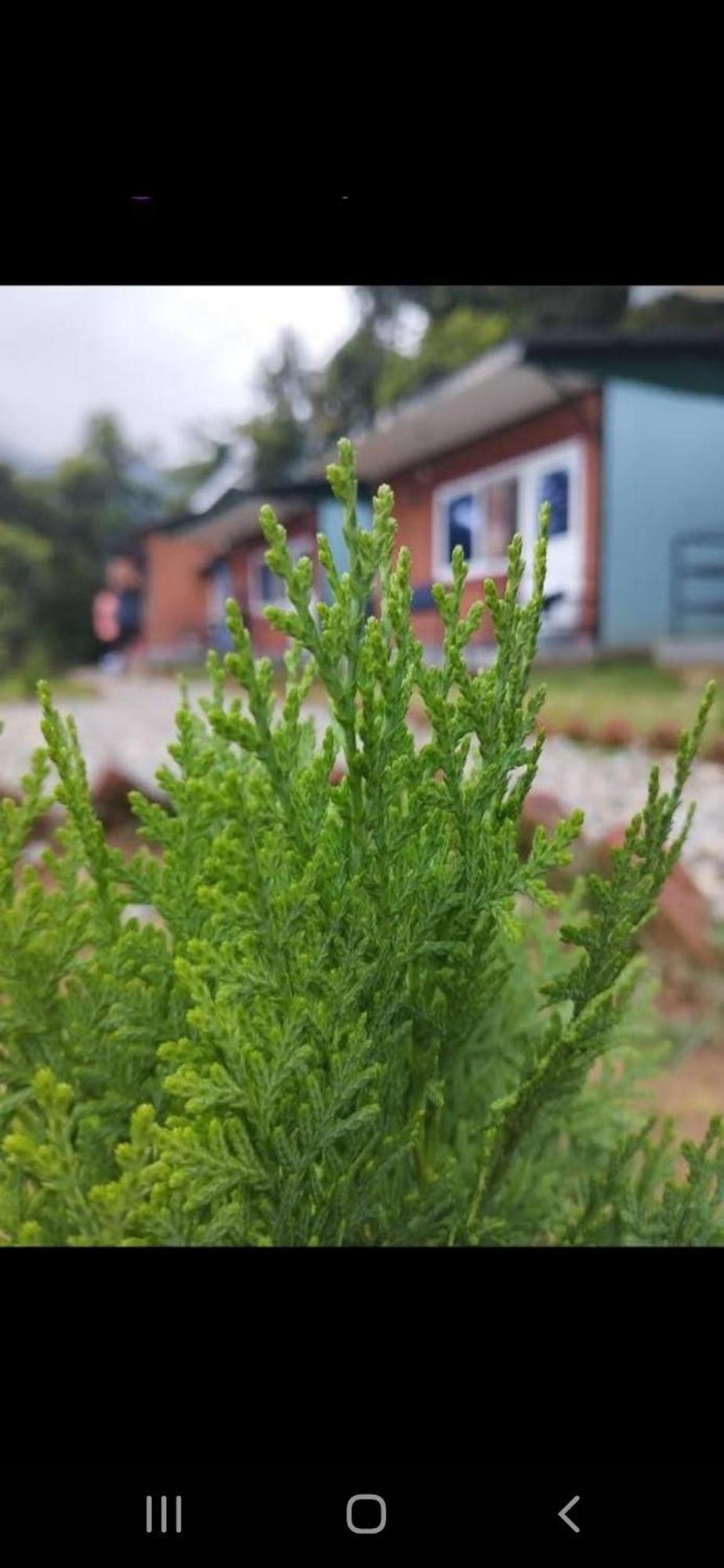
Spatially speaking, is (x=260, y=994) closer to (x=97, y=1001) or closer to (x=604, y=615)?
(x=97, y=1001)

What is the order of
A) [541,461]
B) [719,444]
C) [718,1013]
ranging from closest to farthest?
[718,1013] → [541,461] → [719,444]

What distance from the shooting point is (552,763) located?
10.9ft

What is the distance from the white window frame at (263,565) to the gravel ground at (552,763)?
344 mm

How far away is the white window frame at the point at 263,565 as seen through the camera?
1.42 feet

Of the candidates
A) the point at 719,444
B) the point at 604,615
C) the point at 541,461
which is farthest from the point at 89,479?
the point at 719,444

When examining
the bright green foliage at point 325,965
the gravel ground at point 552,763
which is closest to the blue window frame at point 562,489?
the gravel ground at point 552,763

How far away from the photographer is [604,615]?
12.3ft

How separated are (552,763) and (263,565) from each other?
2.59 m

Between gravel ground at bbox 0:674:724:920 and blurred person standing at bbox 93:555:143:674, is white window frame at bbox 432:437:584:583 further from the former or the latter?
blurred person standing at bbox 93:555:143:674
